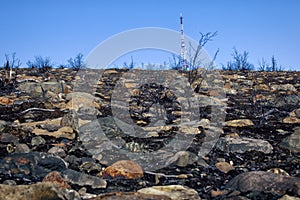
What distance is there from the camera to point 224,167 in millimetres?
2902

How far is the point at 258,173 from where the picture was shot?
7.96 ft

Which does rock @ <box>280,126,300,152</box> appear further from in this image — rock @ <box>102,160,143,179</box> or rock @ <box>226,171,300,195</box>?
rock @ <box>102,160,143,179</box>

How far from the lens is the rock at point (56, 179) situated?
7.72 ft

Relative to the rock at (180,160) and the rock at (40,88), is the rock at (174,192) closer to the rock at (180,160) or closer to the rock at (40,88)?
the rock at (180,160)

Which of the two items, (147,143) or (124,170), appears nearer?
(124,170)

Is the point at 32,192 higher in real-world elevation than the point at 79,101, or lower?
lower

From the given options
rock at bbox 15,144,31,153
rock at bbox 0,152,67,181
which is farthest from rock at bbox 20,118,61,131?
rock at bbox 0,152,67,181

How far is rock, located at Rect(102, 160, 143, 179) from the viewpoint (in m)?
2.63

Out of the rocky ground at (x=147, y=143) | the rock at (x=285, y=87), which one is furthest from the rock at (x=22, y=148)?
the rock at (x=285, y=87)

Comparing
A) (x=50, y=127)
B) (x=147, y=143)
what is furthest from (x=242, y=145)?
(x=50, y=127)

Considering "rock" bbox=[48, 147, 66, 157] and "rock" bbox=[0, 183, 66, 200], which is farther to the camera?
"rock" bbox=[48, 147, 66, 157]

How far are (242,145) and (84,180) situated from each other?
60.9 inches

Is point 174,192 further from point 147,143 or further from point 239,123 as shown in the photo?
point 239,123

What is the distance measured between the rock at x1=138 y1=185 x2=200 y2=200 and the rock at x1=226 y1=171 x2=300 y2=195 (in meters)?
0.30
